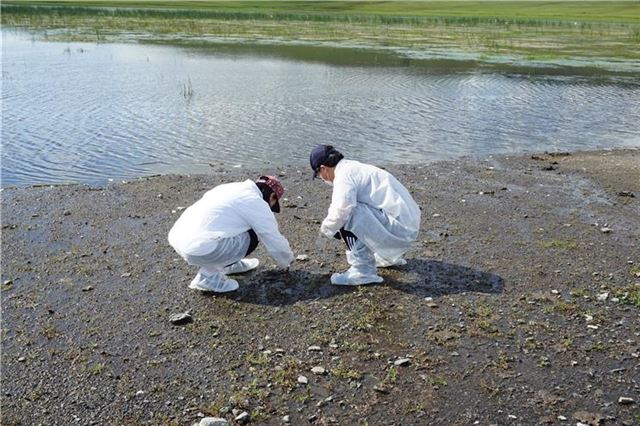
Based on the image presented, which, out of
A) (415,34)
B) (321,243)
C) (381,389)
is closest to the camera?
(381,389)

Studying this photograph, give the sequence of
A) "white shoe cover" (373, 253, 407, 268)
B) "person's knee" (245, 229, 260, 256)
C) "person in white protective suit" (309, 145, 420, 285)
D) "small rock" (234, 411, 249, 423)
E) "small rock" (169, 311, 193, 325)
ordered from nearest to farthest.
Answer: "small rock" (234, 411, 249, 423)
"small rock" (169, 311, 193, 325)
"person in white protective suit" (309, 145, 420, 285)
"person's knee" (245, 229, 260, 256)
"white shoe cover" (373, 253, 407, 268)

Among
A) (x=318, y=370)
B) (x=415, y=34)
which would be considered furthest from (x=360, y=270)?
(x=415, y=34)

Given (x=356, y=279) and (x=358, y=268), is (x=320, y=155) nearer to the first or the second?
(x=358, y=268)

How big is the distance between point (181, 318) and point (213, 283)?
2.53 feet

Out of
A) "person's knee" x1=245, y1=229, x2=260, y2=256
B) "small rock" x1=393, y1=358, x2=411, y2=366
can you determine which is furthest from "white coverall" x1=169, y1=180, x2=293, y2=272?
"small rock" x1=393, y1=358, x2=411, y2=366

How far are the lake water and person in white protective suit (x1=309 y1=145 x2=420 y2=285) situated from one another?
7056 millimetres

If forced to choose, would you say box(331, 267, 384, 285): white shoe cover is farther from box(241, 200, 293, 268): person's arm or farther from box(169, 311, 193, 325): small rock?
box(169, 311, 193, 325): small rock

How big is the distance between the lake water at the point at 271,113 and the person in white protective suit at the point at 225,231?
6.79m

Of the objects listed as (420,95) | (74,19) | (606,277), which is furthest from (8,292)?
(74,19)

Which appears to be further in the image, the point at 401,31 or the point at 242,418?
the point at 401,31

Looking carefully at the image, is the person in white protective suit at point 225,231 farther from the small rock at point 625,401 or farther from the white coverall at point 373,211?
the small rock at point 625,401

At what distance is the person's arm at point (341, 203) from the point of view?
768 centimetres

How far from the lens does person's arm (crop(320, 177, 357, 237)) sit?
7.68 meters

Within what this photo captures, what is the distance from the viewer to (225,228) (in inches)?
300
